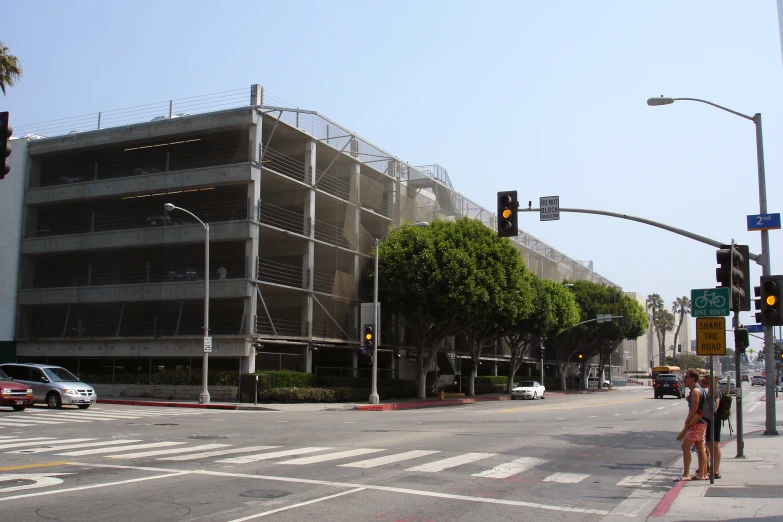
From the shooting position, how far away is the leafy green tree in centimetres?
5941

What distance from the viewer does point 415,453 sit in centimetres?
1547

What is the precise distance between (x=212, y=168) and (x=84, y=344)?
12.8m

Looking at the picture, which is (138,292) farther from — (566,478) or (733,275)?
(733,275)

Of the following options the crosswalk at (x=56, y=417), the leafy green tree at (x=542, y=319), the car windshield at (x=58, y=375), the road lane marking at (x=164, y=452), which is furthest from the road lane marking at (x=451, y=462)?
the leafy green tree at (x=542, y=319)

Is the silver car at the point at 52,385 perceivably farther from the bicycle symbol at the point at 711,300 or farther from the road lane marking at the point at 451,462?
the bicycle symbol at the point at 711,300

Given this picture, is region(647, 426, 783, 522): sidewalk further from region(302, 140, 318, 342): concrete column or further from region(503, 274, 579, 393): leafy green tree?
region(503, 274, 579, 393): leafy green tree

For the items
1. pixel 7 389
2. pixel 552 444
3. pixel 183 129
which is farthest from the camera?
pixel 183 129

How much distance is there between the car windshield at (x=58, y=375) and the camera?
1198 inches

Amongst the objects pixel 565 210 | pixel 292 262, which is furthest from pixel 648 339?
pixel 565 210

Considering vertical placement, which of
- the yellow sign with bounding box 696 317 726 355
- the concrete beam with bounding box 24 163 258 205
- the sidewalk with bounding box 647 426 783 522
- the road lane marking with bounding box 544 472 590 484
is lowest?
the road lane marking with bounding box 544 472 590 484

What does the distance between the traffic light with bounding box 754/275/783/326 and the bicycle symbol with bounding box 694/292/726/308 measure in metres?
6.17

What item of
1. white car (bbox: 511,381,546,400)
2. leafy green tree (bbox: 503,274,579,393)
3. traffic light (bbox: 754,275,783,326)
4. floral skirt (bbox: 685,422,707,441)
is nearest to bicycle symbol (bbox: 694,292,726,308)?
floral skirt (bbox: 685,422,707,441)

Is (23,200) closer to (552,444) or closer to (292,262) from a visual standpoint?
(292,262)

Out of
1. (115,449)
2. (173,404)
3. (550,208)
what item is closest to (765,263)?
(550,208)
